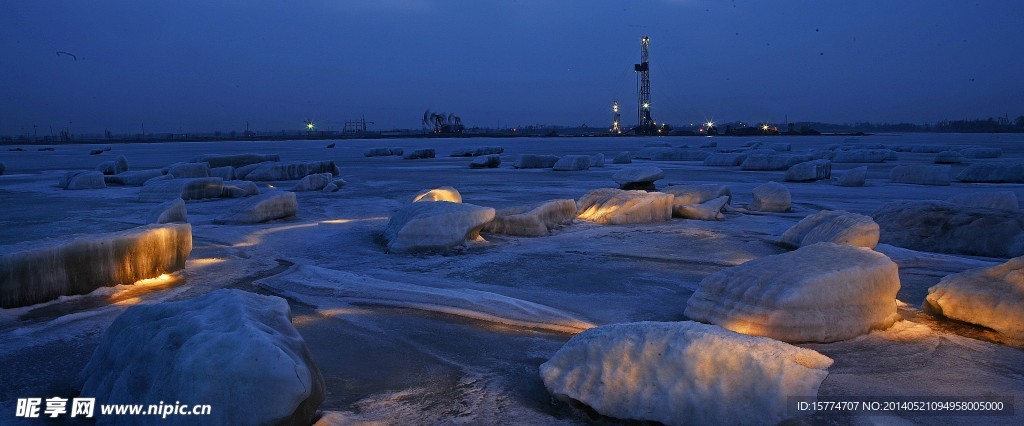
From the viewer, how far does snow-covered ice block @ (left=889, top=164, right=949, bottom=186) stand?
12.8 m

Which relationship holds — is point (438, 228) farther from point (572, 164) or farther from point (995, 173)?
point (995, 173)

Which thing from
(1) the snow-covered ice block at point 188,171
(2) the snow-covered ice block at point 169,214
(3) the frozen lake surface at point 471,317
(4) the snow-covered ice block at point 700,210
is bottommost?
(3) the frozen lake surface at point 471,317

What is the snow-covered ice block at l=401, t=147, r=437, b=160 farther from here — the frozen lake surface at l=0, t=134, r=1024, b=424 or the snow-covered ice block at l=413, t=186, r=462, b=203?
the snow-covered ice block at l=413, t=186, r=462, b=203

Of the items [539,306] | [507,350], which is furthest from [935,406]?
[539,306]

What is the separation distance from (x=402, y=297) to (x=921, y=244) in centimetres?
455

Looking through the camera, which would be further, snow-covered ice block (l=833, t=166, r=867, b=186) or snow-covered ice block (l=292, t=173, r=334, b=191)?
snow-covered ice block (l=833, t=166, r=867, b=186)

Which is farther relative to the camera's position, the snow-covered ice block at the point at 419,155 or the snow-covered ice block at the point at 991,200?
the snow-covered ice block at the point at 419,155

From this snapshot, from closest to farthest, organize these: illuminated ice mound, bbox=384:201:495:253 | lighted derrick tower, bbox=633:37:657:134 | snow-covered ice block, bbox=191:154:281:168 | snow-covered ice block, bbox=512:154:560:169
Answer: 1. illuminated ice mound, bbox=384:201:495:253
2. snow-covered ice block, bbox=191:154:281:168
3. snow-covered ice block, bbox=512:154:560:169
4. lighted derrick tower, bbox=633:37:657:134

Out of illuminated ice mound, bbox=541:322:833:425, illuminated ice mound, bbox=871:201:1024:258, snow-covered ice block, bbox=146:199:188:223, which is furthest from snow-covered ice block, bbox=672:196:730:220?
snow-covered ice block, bbox=146:199:188:223

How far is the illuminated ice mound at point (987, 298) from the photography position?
319cm

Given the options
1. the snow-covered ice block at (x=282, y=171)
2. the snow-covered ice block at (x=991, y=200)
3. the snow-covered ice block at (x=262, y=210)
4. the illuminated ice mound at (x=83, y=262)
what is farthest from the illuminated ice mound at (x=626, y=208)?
→ the snow-covered ice block at (x=282, y=171)

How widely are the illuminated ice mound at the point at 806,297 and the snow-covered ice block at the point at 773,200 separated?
494 cm

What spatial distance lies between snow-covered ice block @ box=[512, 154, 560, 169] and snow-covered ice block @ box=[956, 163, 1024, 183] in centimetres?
1023

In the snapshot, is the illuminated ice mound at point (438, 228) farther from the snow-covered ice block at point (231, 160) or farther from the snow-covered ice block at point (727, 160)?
the snow-covered ice block at point (727, 160)
